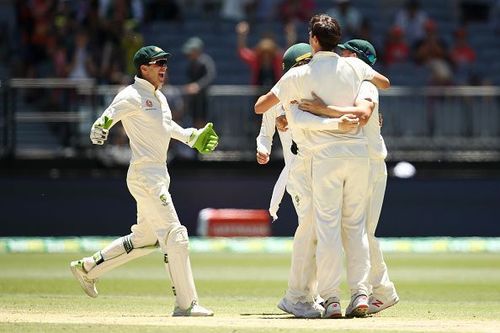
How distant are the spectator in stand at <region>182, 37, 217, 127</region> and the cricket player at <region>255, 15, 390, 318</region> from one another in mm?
10058

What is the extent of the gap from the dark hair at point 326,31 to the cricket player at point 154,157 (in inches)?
60.2

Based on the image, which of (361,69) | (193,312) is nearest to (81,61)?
(193,312)

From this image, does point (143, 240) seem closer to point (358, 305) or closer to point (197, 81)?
point (358, 305)

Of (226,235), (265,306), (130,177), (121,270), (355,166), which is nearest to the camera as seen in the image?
(355,166)

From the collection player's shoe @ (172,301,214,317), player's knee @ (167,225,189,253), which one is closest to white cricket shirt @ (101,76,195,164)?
player's knee @ (167,225,189,253)

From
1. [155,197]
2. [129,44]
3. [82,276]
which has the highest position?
[155,197]

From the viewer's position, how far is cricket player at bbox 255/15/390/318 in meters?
10.2

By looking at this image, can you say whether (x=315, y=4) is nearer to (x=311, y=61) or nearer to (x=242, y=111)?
(x=242, y=111)

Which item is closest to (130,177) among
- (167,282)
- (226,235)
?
(167,282)

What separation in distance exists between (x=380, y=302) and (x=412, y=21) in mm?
13405

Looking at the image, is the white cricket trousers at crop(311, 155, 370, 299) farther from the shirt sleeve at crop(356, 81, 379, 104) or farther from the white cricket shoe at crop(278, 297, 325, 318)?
the shirt sleeve at crop(356, 81, 379, 104)

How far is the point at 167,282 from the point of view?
14773mm

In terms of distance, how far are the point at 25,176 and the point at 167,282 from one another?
6306mm

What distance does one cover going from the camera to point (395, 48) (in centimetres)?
2323
